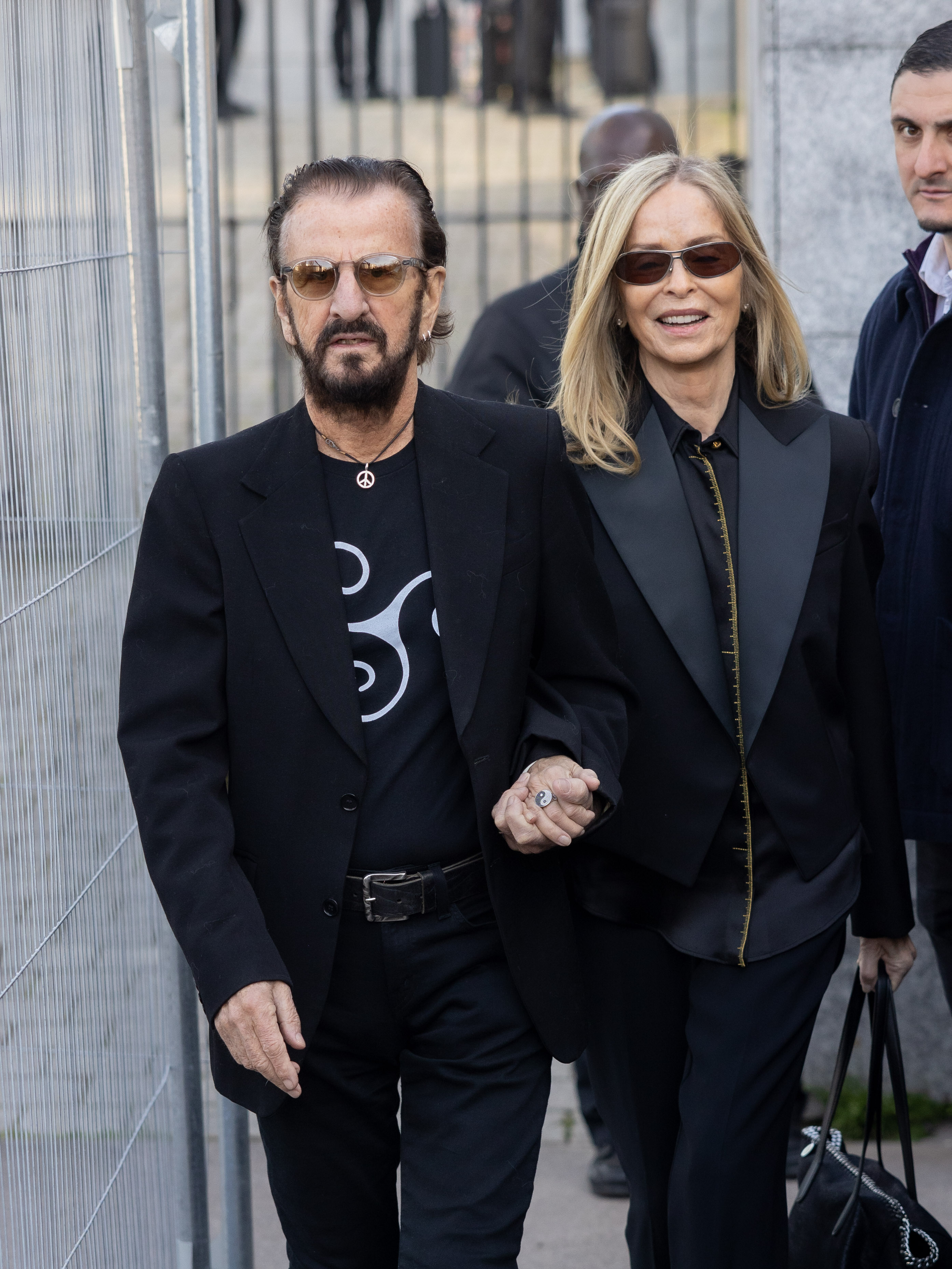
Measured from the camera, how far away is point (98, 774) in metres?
2.83

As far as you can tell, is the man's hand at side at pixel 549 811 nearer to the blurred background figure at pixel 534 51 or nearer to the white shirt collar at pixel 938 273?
the white shirt collar at pixel 938 273

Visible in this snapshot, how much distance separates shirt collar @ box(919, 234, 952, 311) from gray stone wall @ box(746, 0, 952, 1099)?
945mm

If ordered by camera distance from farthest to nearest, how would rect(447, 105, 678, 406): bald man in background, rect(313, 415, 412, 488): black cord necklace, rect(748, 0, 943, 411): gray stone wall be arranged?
rect(748, 0, 943, 411): gray stone wall < rect(447, 105, 678, 406): bald man in background < rect(313, 415, 412, 488): black cord necklace

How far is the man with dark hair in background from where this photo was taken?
315cm

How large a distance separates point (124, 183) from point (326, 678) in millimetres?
1139

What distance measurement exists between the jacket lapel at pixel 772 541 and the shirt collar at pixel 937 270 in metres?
0.62

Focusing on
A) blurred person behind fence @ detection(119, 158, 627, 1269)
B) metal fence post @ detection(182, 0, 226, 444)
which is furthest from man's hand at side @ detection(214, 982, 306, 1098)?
metal fence post @ detection(182, 0, 226, 444)

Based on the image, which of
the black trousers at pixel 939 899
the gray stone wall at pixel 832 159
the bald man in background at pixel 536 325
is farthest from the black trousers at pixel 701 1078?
the gray stone wall at pixel 832 159

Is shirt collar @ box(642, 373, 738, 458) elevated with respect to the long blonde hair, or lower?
lower

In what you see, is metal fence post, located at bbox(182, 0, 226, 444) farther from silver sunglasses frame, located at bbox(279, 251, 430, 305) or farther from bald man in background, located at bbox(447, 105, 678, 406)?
bald man in background, located at bbox(447, 105, 678, 406)

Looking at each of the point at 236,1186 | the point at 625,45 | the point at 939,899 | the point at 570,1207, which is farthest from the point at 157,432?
the point at 625,45

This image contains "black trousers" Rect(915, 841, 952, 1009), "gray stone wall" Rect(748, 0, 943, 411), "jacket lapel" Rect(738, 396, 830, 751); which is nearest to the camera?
"jacket lapel" Rect(738, 396, 830, 751)

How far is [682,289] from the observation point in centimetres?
278

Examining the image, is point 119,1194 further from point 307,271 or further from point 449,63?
point 449,63
